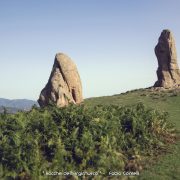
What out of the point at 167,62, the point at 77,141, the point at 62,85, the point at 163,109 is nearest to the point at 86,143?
the point at 77,141

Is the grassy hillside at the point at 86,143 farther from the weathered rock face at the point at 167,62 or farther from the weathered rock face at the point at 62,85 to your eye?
the weathered rock face at the point at 167,62

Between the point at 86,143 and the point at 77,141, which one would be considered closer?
the point at 86,143

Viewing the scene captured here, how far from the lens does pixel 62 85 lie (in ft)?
119

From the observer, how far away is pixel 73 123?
24.4 meters

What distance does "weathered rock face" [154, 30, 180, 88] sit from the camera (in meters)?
56.6

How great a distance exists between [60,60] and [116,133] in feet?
51.0

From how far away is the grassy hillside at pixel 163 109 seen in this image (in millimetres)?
21281

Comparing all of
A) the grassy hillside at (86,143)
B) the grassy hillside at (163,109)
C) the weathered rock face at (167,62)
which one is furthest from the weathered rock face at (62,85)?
the weathered rock face at (167,62)

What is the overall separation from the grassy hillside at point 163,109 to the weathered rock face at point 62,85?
839 centimetres

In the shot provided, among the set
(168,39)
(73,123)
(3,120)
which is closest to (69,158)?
(73,123)

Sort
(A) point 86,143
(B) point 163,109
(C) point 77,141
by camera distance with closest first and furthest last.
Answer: (A) point 86,143, (C) point 77,141, (B) point 163,109

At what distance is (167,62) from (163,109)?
1731 centimetres

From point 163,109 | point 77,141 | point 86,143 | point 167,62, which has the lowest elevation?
point 86,143

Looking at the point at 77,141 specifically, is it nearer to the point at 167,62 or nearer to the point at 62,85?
the point at 62,85
